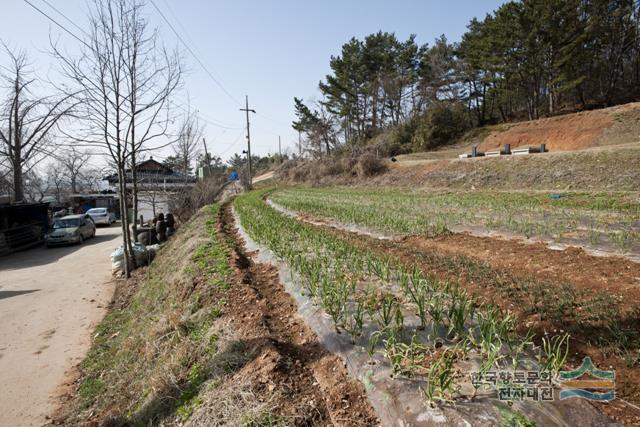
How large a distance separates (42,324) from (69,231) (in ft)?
47.2

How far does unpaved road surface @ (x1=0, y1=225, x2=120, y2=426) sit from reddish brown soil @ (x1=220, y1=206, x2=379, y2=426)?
320 centimetres

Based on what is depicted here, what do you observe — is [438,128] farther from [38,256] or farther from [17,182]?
[17,182]

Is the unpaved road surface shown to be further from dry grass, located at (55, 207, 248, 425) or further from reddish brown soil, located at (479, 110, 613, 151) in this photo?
reddish brown soil, located at (479, 110, 613, 151)

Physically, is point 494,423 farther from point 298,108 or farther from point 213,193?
point 298,108

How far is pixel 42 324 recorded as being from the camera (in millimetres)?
7371

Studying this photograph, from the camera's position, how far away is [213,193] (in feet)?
81.5

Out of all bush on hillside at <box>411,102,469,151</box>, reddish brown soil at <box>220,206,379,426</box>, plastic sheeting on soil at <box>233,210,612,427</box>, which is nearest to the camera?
plastic sheeting on soil at <box>233,210,612,427</box>

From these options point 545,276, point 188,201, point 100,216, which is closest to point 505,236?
point 545,276

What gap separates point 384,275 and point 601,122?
86.1 ft

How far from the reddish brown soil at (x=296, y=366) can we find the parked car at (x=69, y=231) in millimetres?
19455

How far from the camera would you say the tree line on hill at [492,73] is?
28984 mm

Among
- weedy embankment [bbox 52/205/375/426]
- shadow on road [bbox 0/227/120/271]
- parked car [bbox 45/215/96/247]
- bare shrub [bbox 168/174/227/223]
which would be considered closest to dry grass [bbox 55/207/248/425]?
weedy embankment [bbox 52/205/375/426]

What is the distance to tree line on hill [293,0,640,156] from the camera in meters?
29.0

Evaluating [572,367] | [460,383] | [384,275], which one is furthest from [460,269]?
[460,383]
